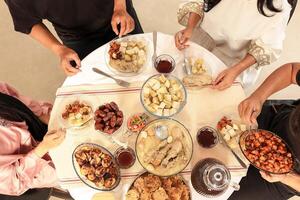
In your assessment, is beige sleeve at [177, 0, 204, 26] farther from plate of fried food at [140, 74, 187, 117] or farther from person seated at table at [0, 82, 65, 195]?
person seated at table at [0, 82, 65, 195]

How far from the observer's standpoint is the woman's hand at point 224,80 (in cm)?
149

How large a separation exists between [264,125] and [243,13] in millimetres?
585

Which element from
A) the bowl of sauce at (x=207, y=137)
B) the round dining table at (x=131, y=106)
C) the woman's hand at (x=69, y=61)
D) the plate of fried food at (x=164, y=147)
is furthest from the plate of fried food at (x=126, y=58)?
the bowl of sauce at (x=207, y=137)

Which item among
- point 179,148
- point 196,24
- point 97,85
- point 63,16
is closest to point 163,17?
point 196,24

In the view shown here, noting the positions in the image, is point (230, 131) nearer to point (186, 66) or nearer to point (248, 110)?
point (248, 110)

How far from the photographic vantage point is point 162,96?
1420mm

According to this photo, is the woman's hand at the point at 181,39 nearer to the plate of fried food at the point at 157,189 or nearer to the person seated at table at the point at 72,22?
the person seated at table at the point at 72,22

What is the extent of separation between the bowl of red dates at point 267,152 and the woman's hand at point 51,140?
0.74 m

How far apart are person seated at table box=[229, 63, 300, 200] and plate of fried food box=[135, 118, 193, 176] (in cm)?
30

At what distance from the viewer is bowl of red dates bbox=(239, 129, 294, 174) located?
1337 millimetres

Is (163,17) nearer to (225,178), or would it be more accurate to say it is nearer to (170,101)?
(170,101)

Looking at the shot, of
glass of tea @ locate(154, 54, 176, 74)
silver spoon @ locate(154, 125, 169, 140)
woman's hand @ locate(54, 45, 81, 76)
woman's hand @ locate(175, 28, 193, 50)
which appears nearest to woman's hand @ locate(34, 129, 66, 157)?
woman's hand @ locate(54, 45, 81, 76)

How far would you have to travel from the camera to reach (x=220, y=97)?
1499 millimetres

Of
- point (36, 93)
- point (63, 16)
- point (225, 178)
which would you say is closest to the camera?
point (225, 178)
